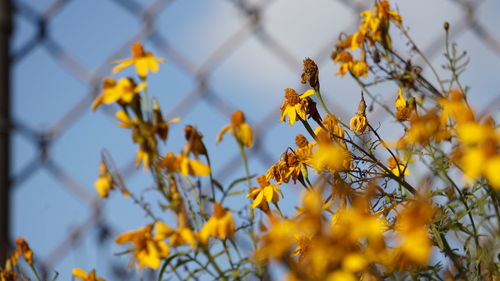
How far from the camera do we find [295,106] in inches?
28.2

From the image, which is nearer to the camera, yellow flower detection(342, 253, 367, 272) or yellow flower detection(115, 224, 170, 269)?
yellow flower detection(342, 253, 367, 272)

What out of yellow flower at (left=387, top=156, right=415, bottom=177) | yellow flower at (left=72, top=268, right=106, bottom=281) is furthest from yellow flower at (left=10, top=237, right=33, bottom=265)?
yellow flower at (left=387, top=156, right=415, bottom=177)

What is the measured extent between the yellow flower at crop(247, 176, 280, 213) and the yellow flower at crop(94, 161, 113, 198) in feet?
0.37

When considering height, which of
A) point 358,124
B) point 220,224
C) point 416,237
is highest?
point 358,124

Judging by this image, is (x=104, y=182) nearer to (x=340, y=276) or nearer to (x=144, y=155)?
(x=144, y=155)

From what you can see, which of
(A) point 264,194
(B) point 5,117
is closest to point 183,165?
(A) point 264,194

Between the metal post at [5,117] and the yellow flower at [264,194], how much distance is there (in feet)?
2.54

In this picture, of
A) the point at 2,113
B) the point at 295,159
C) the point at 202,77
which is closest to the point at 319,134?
the point at 295,159

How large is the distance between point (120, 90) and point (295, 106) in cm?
24

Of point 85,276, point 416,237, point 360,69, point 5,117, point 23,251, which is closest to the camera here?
point 416,237

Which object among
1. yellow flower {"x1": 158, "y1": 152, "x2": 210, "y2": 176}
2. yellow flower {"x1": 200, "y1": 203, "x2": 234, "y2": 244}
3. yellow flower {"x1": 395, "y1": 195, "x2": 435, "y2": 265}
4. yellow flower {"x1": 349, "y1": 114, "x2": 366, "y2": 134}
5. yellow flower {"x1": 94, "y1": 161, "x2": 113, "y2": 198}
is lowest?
yellow flower {"x1": 395, "y1": 195, "x2": 435, "y2": 265}

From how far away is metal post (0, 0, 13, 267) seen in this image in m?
1.33

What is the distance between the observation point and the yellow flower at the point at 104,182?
0.54m

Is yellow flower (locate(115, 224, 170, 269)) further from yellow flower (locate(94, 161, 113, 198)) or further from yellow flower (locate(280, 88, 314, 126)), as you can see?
yellow flower (locate(280, 88, 314, 126))
